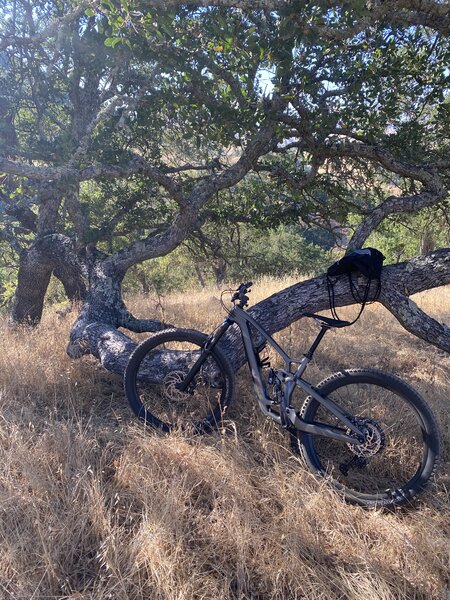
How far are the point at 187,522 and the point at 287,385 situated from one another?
1.06 m

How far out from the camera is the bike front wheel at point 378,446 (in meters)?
2.51

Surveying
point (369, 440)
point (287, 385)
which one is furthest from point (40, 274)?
point (369, 440)

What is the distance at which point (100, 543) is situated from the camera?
7.02 feet

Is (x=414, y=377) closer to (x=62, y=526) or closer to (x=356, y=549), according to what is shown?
(x=356, y=549)

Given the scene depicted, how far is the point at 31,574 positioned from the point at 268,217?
485 cm

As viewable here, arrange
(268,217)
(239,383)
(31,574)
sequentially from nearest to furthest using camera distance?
(31,574), (239,383), (268,217)

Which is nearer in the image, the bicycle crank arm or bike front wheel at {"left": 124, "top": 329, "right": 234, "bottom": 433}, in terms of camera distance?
the bicycle crank arm

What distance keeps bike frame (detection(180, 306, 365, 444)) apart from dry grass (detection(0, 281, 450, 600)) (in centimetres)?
25

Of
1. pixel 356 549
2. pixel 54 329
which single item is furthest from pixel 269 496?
pixel 54 329

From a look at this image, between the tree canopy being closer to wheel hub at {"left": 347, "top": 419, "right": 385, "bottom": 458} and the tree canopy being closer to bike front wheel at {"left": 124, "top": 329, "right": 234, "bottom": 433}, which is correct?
bike front wheel at {"left": 124, "top": 329, "right": 234, "bottom": 433}

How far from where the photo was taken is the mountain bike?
102 inches

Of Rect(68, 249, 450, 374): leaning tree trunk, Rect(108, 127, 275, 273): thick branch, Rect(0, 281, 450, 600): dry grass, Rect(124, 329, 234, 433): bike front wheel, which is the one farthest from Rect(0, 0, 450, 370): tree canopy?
Rect(0, 281, 450, 600): dry grass

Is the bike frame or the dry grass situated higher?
the bike frame

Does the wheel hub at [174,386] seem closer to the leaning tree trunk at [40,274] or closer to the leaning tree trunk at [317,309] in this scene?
the leaning tree trunk at [317,309]
